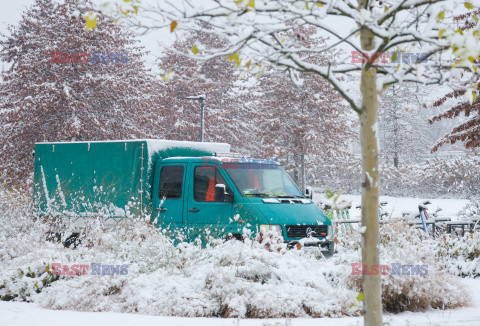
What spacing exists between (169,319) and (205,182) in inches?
147

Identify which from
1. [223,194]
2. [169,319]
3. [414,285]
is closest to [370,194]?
[169,319]

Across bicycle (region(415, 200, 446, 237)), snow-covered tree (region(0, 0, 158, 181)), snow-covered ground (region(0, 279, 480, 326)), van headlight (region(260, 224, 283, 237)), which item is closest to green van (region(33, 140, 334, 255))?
van headlight (region(260, 224, 283, 237))

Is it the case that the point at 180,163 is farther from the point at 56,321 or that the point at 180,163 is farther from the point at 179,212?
the point at 56,321

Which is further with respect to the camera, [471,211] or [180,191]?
[471,211]

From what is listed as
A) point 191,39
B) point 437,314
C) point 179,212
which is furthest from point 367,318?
point 191,39

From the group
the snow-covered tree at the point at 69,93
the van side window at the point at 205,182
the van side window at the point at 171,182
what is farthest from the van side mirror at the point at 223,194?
the snow-covered tree at the point at 69,93

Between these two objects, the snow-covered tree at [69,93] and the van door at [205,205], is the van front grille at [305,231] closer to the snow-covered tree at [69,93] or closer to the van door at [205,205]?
the van door at [205,205]

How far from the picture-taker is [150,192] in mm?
10047

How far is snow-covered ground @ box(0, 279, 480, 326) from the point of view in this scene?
227 inches

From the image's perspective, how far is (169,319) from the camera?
5.97m

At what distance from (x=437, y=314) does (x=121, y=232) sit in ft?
16.4

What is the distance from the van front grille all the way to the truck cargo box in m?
2.88

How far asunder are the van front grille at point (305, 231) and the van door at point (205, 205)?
102 cm

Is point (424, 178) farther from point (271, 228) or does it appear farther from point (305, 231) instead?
point (271, 228)
